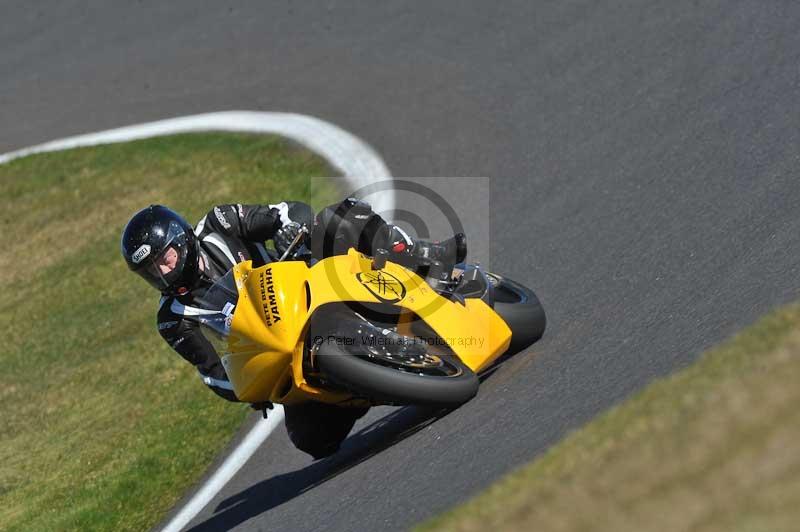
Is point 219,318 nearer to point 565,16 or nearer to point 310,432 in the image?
point 310,432

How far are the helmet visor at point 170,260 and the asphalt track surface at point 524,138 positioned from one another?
1.40 m

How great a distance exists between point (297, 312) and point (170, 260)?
102 cm

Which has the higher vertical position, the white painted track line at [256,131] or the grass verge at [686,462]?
the grass verge at [686,462]

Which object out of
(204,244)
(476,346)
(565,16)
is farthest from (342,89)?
(476,346)

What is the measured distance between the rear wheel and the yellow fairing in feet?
1.58

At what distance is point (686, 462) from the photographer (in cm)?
397

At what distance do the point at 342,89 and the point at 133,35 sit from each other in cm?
454

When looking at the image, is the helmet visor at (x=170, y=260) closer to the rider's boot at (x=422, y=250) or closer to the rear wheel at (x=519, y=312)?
the rider's boot at (x=422, y=250)

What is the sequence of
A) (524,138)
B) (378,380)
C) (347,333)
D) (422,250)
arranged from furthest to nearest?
(524,138), (422,250), (347,333), (378,380)

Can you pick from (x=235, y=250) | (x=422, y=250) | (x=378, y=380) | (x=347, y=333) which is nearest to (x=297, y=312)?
(x=347, y=333)

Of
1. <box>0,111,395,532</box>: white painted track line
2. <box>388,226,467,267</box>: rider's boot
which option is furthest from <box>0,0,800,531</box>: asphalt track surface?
<box>388,226,467,267</box>: rider's boot

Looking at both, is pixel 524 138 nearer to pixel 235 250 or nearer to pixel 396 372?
pixel 235 250

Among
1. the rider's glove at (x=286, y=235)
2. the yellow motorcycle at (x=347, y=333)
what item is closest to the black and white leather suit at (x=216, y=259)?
the rider's glove at (x=286, y=235)

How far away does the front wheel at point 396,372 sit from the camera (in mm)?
6086
